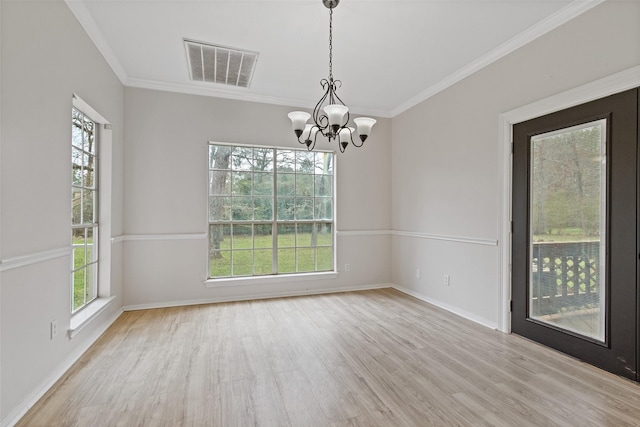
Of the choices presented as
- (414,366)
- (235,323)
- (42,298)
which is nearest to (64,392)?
(42,298)

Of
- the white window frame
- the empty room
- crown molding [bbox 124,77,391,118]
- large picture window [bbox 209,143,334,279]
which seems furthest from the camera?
large picture window [bbox 209,143,334,279]

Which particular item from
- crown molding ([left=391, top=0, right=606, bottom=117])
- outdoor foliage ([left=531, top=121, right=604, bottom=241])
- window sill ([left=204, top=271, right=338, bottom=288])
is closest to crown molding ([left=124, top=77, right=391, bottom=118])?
crown molding ([left=391, top=0, right=606, bottom=117])

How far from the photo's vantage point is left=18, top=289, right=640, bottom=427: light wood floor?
1863mm

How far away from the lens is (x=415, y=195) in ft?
15.2

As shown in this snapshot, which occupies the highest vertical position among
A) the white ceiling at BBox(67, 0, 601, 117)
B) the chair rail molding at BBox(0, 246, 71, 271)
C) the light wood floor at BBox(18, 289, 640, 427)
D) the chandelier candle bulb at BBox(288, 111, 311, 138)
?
the white ceiling at BBox(67, 0, 601, 117)

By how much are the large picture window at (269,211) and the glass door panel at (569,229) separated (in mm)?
2769

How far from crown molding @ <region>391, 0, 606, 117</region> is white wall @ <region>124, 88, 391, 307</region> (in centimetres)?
212

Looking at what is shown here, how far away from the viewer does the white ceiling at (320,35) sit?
255 cm

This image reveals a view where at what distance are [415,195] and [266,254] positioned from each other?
2399 mm

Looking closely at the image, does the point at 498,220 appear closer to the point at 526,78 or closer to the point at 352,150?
the point at 526,78

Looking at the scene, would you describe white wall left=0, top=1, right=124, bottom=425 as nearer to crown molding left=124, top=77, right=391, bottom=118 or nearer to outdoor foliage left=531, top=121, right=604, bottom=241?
crown molding left=124, top=77, right=391, bottom=118

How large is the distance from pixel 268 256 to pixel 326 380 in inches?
99.3

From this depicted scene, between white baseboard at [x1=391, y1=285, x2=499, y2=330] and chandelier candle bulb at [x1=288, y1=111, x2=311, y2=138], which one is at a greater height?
chandelier candle bulb at [x1=288, y1=111, x2=311, y2=138]

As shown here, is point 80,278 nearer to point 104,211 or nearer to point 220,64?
point 104,211
